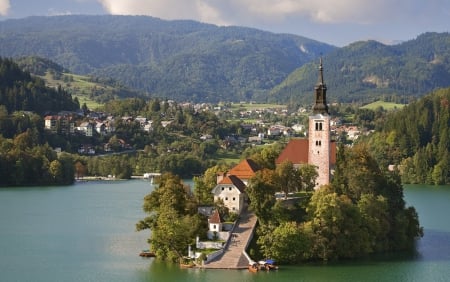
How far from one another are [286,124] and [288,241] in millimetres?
146394

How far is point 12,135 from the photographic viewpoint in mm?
120938

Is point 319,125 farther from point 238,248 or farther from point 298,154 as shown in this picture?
point 238,248

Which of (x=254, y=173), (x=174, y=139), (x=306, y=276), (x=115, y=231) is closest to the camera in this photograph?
(x=306, y=276)

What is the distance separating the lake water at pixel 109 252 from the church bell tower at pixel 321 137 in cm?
730

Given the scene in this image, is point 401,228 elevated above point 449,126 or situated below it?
below

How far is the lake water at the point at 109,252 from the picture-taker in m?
44.2

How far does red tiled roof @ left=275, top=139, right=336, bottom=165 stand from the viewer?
55.5m

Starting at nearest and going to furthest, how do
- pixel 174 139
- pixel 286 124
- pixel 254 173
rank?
pixel 254 173
pixel 174 139
pixel 286 124

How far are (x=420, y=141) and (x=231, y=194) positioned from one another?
72596mm

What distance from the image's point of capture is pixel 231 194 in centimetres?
4981

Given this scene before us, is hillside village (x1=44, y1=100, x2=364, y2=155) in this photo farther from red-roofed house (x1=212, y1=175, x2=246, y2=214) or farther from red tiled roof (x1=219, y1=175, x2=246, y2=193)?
red-roofed house (x1=212, y1=175, x2=246, y2=214)

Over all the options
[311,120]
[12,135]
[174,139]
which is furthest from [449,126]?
[311,120]

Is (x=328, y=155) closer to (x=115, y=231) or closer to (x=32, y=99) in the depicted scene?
(x=115, y=231)

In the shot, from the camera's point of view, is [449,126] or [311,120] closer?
[311,120]
